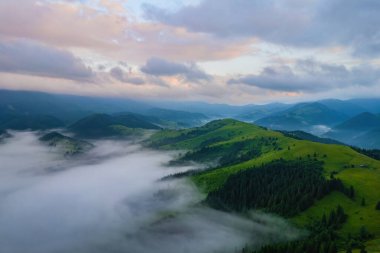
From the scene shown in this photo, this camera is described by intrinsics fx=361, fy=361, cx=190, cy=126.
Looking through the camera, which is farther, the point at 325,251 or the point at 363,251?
the point at 325,251
